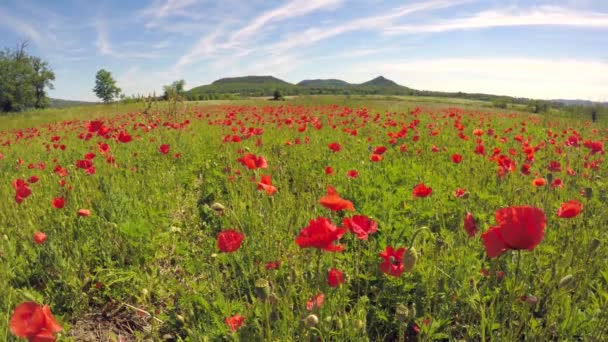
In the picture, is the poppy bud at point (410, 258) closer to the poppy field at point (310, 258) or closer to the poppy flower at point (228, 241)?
the poppy field at point (310, 258)

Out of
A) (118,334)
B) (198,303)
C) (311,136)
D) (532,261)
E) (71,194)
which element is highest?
(311,136)

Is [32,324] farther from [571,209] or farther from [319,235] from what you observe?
[571,209]

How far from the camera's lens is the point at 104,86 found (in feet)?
249

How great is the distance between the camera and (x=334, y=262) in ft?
7.80

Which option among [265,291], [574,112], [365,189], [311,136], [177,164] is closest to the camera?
[265,291]

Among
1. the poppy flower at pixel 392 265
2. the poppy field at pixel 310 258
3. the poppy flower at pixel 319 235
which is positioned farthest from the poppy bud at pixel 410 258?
the poppy flower at pixel 319 235

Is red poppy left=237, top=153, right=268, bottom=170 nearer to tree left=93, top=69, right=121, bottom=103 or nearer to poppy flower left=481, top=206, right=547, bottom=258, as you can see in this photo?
Result: poppy flower left=481, top=206, right=547, bottom=258

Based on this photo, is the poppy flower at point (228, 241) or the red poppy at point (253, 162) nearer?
the poppy flower at point (228, 241)

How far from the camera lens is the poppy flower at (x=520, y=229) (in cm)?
113

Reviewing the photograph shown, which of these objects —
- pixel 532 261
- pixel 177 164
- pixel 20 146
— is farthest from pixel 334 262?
pixel 20 146

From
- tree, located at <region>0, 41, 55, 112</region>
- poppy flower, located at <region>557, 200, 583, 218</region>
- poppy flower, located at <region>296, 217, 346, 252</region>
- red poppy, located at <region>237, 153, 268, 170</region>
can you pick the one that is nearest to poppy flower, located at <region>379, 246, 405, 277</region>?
poppy flower, located at <region>296, 217, 346, 252</region>

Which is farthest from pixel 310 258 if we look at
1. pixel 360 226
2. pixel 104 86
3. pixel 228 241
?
pixel 104 86

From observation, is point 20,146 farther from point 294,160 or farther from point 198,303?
point 198,303

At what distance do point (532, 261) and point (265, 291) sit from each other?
192cm
